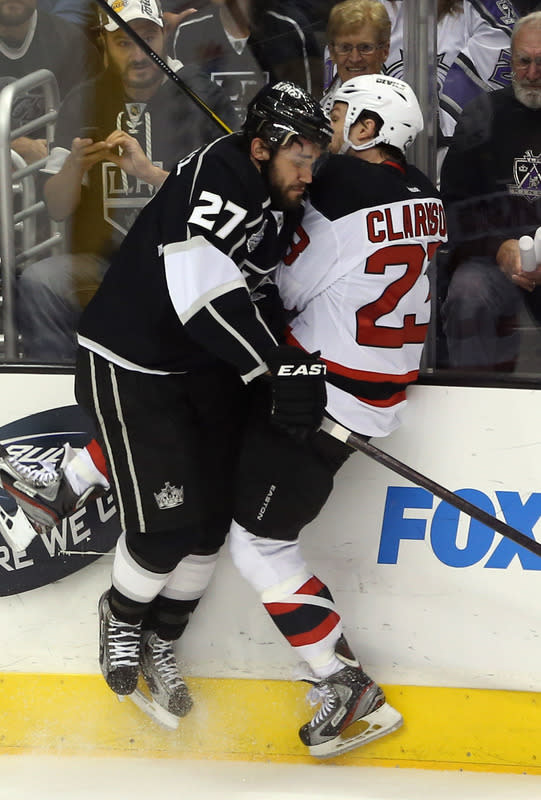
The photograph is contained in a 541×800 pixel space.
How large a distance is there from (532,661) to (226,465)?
3.02 feet

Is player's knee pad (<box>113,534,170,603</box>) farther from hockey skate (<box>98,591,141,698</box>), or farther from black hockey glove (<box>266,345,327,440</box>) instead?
black hockey glove (<box>266,345,327,440</box>)

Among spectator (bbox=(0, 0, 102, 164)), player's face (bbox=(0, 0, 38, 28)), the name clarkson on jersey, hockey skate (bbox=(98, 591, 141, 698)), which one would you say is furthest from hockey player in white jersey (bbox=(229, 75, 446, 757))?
player's face (bbox=(0, 0, 38, 28))

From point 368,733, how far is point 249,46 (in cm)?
170

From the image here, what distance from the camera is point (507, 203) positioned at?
236 cm

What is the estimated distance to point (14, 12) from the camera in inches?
94.7

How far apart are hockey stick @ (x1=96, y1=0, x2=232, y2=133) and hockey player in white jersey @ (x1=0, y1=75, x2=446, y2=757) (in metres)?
0.31

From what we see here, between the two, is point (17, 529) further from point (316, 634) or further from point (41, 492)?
point (316, 634)

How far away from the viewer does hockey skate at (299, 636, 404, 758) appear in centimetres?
237

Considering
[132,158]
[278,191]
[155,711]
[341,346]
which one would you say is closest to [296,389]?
[341,346]

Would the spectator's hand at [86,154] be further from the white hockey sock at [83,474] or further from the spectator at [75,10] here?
the white hockey sock at [83,474]

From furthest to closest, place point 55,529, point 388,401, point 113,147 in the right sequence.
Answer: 1. point 55,529
2. point 113,147
3. point 388,401

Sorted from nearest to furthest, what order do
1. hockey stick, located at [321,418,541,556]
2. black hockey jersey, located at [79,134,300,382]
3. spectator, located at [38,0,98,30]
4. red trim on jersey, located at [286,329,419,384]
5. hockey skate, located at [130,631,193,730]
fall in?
black hockey jersey, located at [79,134,300,382], hockey stick, located at [321,418,541,556], red trim on jersey, located at [286,329,419,384], spectator, located at [38,0,98,30], hockey skate, located at [130,631,193,730]

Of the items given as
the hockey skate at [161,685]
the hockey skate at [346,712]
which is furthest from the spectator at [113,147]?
the hockey skate at [346,712]

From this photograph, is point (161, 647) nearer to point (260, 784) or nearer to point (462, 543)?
point (260, 784)
